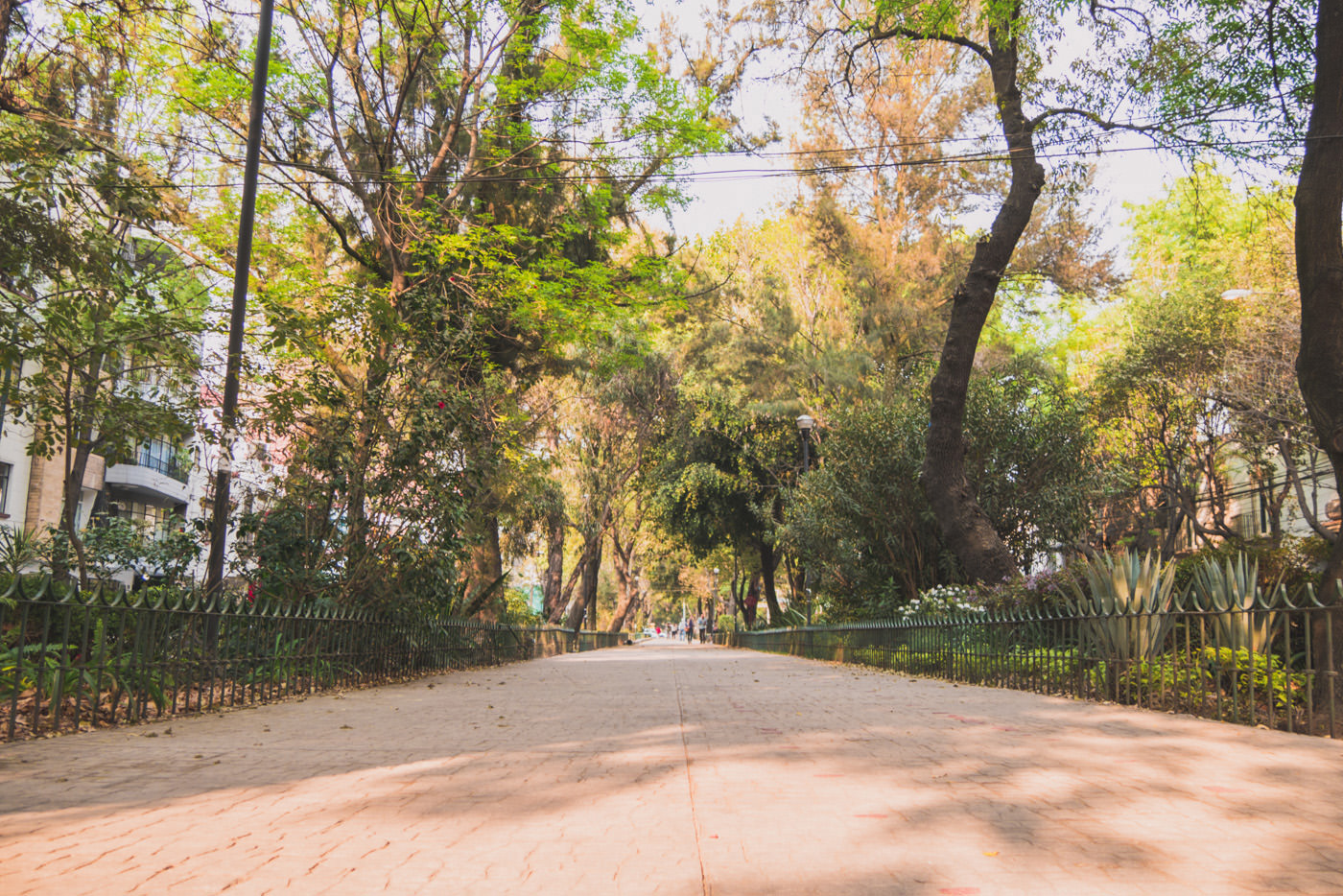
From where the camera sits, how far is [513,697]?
10.3m

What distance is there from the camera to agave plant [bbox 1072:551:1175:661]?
8.33 meters

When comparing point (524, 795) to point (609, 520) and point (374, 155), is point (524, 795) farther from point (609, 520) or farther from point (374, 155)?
point (609, 520)

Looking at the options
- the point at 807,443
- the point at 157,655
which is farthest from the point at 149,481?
the point at 157,655

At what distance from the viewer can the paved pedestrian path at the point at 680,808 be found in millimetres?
3143

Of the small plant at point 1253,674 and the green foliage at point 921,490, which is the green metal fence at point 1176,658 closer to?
the small plant at point 1253,674

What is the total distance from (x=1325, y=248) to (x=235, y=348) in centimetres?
1028

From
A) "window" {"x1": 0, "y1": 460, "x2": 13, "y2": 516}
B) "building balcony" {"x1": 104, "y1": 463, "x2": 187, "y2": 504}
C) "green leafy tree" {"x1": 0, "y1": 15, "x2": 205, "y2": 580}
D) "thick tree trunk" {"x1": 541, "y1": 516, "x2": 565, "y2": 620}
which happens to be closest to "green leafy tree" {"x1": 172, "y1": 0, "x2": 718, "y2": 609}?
"green leafy tree" {"x1": 0, "y1": 15, "x2": 205, "y2": 580}

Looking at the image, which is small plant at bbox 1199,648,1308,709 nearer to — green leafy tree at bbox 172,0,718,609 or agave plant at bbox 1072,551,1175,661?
agave plant at bbox 1072,551,1175,661

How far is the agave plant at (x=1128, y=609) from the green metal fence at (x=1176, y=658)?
16mm

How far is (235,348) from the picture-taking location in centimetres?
1036

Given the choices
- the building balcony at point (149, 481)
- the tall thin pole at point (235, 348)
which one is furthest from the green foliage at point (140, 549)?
the building balcony at point (149, 481)

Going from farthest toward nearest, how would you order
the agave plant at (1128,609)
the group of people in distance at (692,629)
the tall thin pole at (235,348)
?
1. the group of people in distance at (692,629)
2. the tall thin pole at (235,348)
3. the agave plant at (1128,609)

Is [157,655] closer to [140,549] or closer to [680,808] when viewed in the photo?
[680,808]

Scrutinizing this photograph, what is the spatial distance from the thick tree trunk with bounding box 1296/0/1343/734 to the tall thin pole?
377 inches
